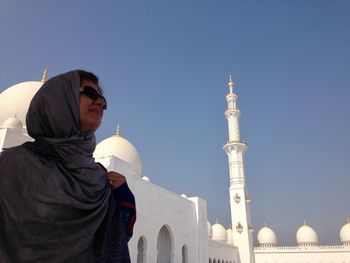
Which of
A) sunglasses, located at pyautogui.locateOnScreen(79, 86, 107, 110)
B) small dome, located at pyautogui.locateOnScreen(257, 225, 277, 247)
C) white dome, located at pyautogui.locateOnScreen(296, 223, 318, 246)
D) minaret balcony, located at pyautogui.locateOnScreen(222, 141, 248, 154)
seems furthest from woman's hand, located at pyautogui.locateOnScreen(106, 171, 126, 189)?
white dome, located at pyautogui.locateOnScreen(296, 223, 318, 246)

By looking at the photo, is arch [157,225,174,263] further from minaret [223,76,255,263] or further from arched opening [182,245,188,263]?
minaret [223,76,255,263]

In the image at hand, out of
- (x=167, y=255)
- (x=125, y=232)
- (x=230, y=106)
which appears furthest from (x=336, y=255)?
(x=125, y=232)

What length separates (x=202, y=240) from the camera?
48.2ft

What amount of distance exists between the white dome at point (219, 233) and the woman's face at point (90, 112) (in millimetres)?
25362

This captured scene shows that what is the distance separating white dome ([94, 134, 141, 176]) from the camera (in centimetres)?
1335

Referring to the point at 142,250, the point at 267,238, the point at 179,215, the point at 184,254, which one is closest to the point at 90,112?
the point at 142,250

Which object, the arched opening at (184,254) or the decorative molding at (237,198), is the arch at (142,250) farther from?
the decorative molding at (237,198)

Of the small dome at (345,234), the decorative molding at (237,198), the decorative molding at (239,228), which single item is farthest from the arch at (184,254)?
the small dome at (345,234)

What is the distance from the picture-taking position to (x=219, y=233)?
25141mm

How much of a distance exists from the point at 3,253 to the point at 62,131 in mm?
403

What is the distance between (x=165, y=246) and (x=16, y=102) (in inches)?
321

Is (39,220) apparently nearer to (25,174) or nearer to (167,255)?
(25,174)

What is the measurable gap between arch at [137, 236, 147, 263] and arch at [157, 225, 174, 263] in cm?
175

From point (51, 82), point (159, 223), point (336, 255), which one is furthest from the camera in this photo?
point (336, 255)
